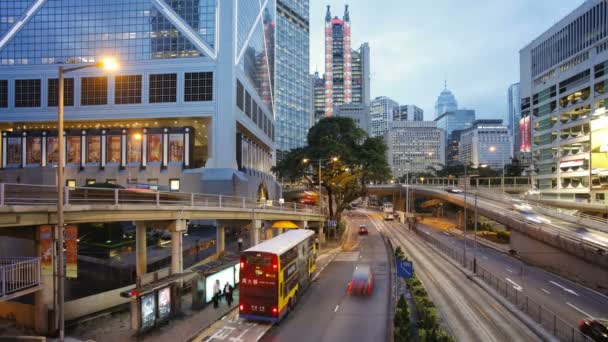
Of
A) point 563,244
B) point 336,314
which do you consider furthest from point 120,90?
point 563,244

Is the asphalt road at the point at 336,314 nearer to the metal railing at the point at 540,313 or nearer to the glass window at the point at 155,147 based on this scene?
the metal railing at the point at 540,313

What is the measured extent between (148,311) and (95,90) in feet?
200

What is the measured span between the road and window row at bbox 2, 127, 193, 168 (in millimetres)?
47363

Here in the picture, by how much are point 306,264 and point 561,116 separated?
3183 inches

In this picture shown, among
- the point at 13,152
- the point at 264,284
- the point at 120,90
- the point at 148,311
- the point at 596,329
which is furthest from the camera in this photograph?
the point at 13,152

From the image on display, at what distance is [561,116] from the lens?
84.2 m

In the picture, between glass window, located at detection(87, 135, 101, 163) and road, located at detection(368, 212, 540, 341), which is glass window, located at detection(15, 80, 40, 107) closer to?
glass window, located at detection(87, 135, 101, 163)

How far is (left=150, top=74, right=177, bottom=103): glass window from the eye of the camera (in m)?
67.5

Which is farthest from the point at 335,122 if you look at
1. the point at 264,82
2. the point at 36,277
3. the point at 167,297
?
the point at 36,277

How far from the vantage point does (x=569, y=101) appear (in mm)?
81938

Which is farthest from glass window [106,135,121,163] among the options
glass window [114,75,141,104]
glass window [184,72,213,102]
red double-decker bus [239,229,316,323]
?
red double-decker bus [239,229,316,323]

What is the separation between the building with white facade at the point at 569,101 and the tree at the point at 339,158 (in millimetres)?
35722

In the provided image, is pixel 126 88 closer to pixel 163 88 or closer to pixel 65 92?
pixel 163 88

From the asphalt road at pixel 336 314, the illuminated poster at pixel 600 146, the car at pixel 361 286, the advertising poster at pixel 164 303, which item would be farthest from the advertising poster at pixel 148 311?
the illuminated poster at pixel 600 146
